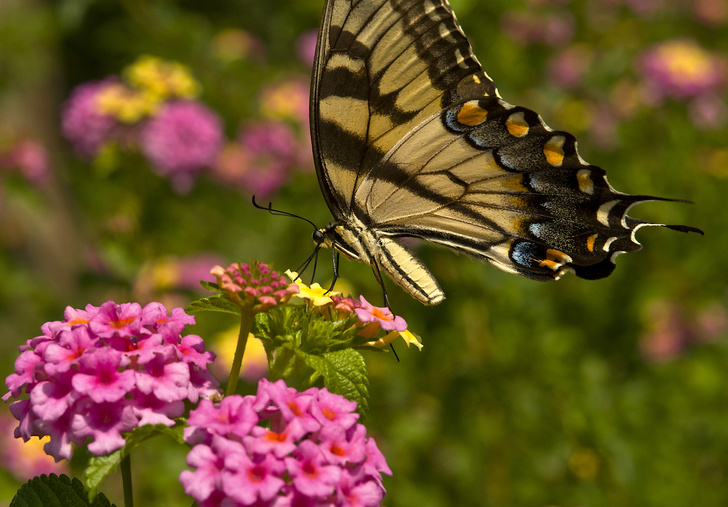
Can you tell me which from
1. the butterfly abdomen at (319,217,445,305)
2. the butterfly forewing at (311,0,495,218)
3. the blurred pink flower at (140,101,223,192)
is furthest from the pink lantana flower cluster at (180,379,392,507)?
the blurred pink flower at (140,101,223,192)

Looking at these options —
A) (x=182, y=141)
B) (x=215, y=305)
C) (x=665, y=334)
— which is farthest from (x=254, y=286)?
(x=665, y=334)

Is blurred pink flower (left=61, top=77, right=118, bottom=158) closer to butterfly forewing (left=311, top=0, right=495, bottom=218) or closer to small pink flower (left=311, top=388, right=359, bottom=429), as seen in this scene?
butterfly forewing (left=311, top=0, right=495, bottom=218)

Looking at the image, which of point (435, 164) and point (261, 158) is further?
point (261, 158)

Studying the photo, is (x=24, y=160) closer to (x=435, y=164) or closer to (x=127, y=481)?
(x=435, y=164)

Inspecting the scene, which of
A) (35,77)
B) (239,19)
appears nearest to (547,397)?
(35,77)

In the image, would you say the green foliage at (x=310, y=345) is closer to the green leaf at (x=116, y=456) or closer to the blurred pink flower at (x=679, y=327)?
the green leaf at (x=116, y=456)
